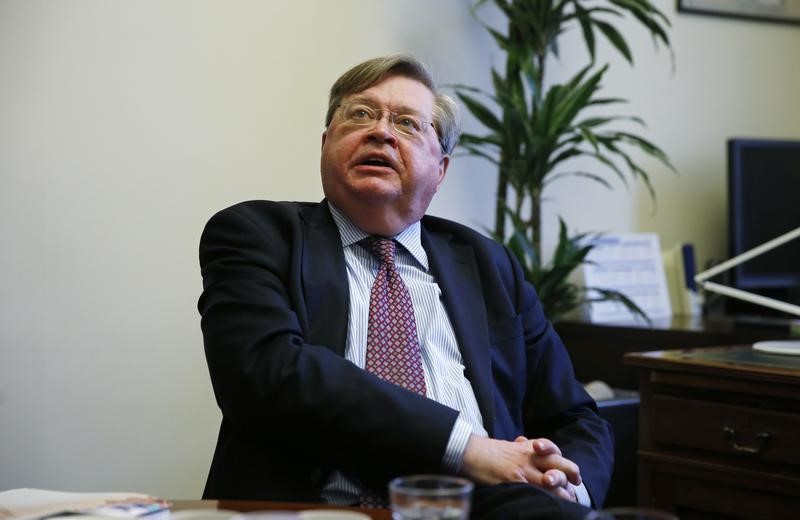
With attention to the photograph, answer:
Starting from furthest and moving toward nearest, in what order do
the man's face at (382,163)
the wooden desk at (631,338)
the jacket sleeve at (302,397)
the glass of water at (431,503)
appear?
1. the wooden desk at (631,338)
2. the man's face at (382,163)
3. the jacket sleeve at (302,397)
4. the glass of water at (431,503)


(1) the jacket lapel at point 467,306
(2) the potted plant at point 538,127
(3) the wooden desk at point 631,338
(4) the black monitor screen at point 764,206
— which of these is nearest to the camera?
(1) the jacket lapel at point 467,306

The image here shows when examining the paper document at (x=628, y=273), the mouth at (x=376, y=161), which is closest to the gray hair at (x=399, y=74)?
the mouth at (x=376, y=161)

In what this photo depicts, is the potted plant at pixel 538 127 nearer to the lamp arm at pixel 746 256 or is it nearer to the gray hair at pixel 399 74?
the lamp arm at pixel 746 256

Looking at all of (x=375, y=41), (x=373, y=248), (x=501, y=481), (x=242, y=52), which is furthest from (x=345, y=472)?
(x=375, y=41)

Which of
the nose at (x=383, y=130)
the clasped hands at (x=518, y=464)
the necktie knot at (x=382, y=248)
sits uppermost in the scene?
the nose at (x=383, y=130)

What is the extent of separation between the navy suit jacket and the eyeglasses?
0.18 m

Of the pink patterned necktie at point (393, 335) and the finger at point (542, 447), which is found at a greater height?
the pink patterned necktie at point (393, 335)

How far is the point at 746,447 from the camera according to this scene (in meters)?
2.12

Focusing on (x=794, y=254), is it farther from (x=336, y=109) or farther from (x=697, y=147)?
(x=336, y=109)

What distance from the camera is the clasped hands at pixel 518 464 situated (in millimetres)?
1494

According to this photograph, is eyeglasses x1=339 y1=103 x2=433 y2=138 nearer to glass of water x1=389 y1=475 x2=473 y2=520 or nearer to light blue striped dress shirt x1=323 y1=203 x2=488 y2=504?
light blue striped dress shirt x1=323 y1=203 x2=488 y2=504

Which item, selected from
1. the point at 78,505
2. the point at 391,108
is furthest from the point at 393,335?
the point at 78,505

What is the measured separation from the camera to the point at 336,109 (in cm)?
194

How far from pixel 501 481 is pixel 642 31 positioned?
2.54 meters
